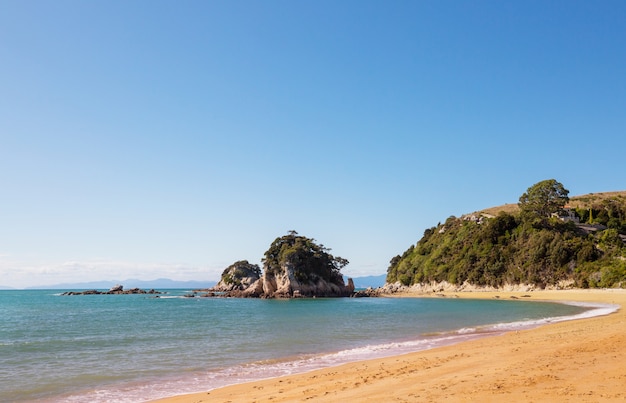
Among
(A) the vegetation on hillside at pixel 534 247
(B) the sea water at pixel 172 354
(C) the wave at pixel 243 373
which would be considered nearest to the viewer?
(C) the wave at pixel 243 373

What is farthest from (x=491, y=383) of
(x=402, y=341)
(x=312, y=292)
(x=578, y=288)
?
(x=312, y=292)

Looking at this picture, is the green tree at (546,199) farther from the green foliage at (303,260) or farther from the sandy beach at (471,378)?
the sandy beach at (471,378)

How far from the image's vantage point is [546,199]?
110 metres

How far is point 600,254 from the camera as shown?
85.2 m

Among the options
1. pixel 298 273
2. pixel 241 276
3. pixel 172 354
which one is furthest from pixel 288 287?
pixel 172 354

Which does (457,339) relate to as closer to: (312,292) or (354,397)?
(354,397)

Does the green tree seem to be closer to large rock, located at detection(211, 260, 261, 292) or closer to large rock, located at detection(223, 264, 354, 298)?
large rock, located at detection(223, 264, 354, 298)

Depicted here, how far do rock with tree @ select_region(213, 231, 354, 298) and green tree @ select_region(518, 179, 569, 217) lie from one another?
51631 millimetres

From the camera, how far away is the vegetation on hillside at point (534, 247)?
85.2 meters

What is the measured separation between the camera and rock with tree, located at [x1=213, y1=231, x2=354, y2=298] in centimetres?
10550

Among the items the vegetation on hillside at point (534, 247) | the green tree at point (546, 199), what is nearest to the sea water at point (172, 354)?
the vegetation on hillside at point (534, 247)

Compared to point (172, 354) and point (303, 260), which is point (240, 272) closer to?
point (303, 260)

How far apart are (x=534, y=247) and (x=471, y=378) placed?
311 ft

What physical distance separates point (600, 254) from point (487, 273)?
2405 cm
